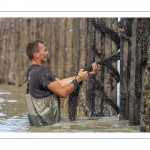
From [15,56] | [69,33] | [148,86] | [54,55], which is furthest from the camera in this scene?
[15,56]

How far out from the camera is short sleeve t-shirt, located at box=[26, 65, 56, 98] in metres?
8.86

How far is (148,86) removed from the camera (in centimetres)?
779

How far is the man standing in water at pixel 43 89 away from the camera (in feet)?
29.0

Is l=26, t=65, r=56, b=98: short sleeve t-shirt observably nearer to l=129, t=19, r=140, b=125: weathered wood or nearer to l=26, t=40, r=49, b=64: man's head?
l=26, t=40, r=49, b=64: man's head

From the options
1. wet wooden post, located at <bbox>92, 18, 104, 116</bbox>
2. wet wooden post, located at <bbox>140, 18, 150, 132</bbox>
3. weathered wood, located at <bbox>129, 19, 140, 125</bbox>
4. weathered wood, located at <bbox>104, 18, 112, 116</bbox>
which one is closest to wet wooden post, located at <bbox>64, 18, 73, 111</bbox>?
wet wooden post, located at <bbox>92, 18, 104, 116</bbox>

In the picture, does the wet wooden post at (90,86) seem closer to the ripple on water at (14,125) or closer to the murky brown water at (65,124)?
the murky brown water at (65,124)

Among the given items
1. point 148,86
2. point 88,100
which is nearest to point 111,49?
point 88,100

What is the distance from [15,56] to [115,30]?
9.04 metres

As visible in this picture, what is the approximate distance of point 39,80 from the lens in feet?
29.3

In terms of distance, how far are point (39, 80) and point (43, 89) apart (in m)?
0.20

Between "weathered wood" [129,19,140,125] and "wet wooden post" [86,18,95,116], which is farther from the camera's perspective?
"wet wooden post" [86,18,95,116]

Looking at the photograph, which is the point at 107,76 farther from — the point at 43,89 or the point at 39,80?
the point at 39,80

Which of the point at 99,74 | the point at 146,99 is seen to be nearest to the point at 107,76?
the point at 99,74

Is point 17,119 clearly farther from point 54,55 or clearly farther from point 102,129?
point 54,55
